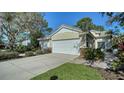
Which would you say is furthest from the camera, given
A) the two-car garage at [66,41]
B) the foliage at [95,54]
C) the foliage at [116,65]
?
the two-car garage at [66,41]

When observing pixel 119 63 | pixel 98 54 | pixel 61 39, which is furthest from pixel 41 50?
pixel 119 63

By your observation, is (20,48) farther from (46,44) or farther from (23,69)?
(23,69)

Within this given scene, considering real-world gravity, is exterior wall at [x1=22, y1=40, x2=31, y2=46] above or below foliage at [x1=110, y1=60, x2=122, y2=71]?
above

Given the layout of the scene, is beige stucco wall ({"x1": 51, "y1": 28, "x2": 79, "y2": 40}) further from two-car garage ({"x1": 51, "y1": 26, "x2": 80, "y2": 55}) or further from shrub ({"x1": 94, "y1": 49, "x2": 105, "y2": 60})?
shrub ({"x1": 94, "y1": 49, "x2": 105, "y2": 60})

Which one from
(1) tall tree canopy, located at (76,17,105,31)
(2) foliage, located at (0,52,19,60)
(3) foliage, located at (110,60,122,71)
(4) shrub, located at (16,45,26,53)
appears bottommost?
(3) foliage, located at (110,60,122,71)

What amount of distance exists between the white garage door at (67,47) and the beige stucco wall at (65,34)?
343mm

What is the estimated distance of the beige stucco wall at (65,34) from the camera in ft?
31.6

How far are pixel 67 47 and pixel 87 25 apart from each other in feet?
7.87

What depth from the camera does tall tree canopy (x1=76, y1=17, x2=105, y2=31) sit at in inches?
308

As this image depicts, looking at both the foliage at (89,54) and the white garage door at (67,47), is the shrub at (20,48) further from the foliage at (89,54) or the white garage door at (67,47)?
the foliage at (89,54)

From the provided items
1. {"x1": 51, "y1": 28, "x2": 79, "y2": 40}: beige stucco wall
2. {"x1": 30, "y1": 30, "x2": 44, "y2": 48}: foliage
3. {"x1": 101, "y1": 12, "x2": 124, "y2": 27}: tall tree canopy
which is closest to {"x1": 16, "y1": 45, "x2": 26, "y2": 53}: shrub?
{"x1": 30, "y1": 30, "x2": 44, "y2": 48}: foliage

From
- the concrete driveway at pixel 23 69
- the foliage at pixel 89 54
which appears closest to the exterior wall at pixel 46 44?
the concrete driveway at pixel 23 69
